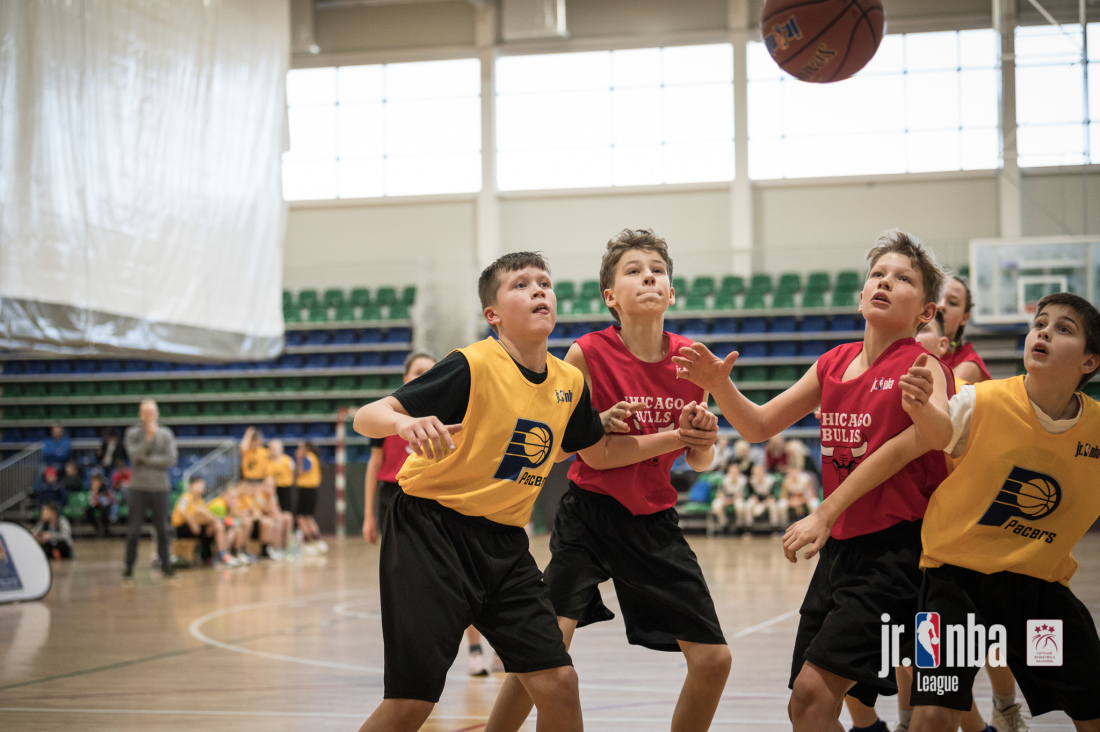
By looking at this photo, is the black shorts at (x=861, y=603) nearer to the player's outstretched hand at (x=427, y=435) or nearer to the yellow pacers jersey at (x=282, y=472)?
the player's outstretched hand at (x=427, y=435)

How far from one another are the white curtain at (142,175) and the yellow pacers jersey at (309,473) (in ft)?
10.6

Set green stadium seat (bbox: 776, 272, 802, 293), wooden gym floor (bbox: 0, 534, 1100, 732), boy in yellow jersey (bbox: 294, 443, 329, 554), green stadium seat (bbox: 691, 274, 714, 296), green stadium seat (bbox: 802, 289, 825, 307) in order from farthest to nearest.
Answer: green stadium seat (bbox: 691, 274, 714, 296)
green stadium seat (bbox: 776, 272, 802, 293)
green stadium seat (bbox: 802, 289, 825, 307)
boy in yellow jersey (bbox: 294, 443, 329, 554)
wooden gym floor (bbox: 0, 534, 1100, 732)

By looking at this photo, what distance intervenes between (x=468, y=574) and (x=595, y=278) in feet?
49.6

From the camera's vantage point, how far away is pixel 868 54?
4977 millimetres

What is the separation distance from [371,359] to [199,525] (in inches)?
261

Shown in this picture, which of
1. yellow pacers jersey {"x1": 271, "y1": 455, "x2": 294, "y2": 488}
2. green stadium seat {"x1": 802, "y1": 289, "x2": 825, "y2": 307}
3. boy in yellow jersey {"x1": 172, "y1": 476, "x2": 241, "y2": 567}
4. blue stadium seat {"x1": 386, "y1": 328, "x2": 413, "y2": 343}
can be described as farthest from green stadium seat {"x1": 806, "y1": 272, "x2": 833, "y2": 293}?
boy in yellow jersey {"x1": 172, "y1": 476, "x2": 241, "y2": 567}

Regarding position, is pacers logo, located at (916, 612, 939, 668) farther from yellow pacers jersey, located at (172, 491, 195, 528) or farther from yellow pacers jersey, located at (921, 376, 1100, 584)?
yellow pacers jersey, located at (172, 491, 195, 528)

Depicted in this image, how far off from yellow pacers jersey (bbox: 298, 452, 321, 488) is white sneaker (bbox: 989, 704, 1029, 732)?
36.2ft

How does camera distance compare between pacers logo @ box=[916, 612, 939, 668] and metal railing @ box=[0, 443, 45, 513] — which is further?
metal railing @ box=[0, 443, 45, 513]

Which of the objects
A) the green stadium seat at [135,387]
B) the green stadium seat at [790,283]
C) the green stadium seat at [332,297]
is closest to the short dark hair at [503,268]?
the green stadium seat at [790,283]

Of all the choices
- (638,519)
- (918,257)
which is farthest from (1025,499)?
(638,519)

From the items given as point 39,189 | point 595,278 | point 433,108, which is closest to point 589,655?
point 39,189

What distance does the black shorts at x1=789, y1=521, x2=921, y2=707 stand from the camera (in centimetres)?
244

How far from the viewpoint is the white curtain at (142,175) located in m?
7.64
